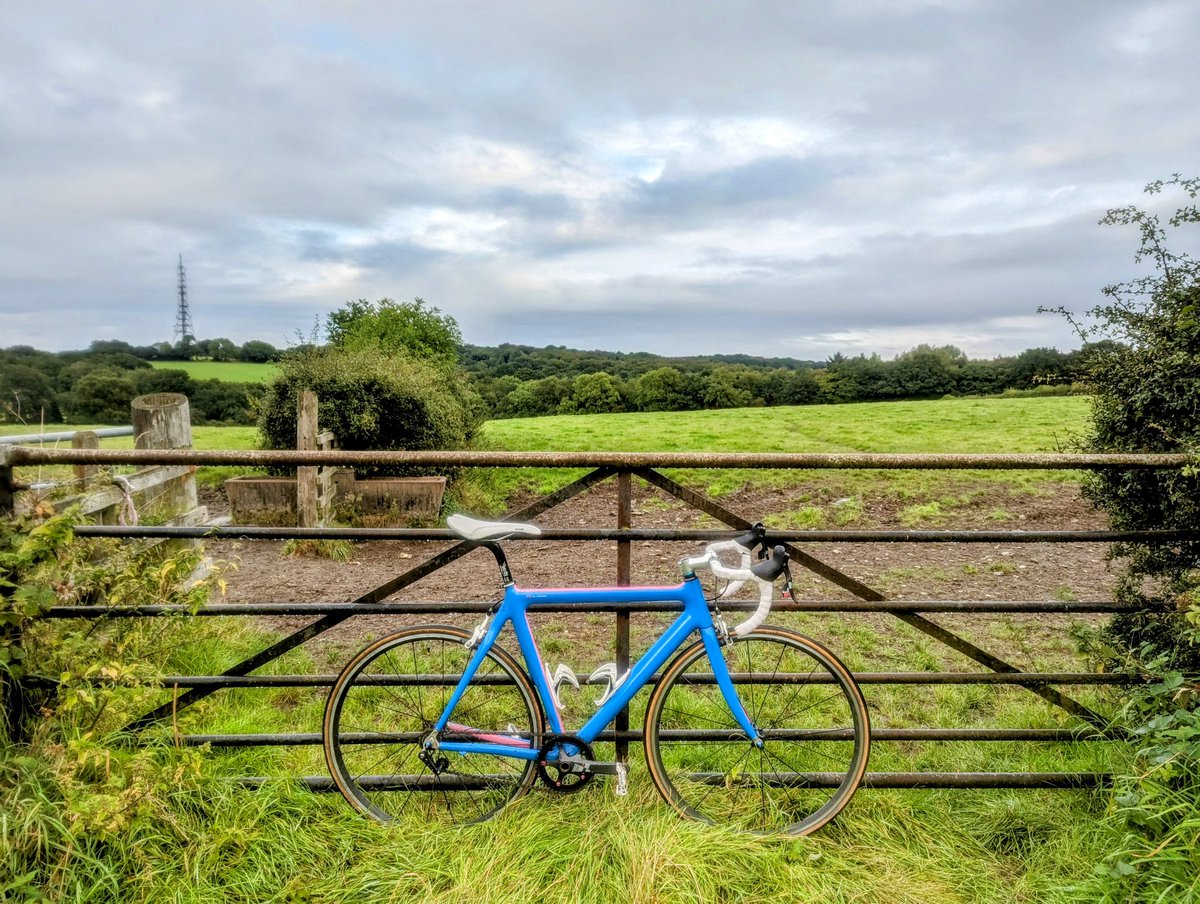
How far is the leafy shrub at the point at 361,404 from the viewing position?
1067cm

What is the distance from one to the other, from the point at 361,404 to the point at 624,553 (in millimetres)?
8837

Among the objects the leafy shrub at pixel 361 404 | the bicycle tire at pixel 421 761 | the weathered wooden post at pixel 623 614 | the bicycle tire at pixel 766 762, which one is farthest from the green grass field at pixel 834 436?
the bicycle tire at pixel 421 761

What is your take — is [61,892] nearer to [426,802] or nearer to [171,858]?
[171,858]

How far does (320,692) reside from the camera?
15.1 ft

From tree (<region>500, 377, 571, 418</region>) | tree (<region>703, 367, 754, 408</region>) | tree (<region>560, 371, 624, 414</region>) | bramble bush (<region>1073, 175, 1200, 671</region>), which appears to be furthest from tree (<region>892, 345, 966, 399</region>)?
bramble bush (<region>1073, 175, 1200, 671</region>)

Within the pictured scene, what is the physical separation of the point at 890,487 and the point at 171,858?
469 inches

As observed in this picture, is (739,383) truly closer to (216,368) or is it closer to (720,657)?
(216,368)

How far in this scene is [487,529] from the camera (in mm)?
2684

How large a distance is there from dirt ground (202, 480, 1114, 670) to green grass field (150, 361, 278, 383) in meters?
18.4

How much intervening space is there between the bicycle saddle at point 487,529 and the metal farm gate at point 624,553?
0.09 meters

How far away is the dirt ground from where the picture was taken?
5746 millimetres

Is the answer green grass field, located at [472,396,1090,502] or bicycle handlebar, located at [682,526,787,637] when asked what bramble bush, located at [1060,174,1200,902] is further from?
green grass field, located at [472,396,1090,502]

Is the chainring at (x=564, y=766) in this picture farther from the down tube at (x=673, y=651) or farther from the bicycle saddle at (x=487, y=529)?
the bicycle saddle at (x=487, y=529)

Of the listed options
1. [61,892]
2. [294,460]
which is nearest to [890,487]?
[294,460]
